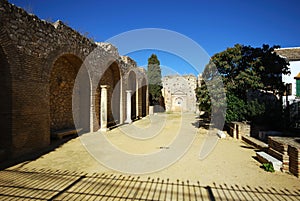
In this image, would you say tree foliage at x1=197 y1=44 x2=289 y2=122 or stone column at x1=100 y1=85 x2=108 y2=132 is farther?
stone column at x1=100 y1=85 x2=108 y2=132

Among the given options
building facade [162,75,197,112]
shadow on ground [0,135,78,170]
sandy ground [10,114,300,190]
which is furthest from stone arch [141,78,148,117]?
sandy ground [10,114,300,190]

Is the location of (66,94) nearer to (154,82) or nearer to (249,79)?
(249,79)

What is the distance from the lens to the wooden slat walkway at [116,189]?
360 centimetres

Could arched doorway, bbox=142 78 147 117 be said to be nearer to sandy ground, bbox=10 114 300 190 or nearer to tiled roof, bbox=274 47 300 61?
tiled roof, bbox=274 47 300 61

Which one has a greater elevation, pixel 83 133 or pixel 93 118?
pixel 93 118

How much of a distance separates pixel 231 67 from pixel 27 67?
9.30 metres

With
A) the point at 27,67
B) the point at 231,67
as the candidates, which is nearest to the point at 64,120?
the point at 27,67

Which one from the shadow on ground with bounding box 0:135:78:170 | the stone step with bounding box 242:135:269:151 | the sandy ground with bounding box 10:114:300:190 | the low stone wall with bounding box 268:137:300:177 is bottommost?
the sandy ground with bounding box 10:114:300:190

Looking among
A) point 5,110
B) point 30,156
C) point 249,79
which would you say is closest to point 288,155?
point 249,79

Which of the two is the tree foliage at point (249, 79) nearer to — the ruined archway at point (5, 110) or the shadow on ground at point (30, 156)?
the shadow on ground at point (30, 156)

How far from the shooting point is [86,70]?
33.5 feet

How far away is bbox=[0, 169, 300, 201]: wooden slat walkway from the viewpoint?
3.60 meters

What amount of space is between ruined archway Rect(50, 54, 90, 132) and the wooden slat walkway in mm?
5080

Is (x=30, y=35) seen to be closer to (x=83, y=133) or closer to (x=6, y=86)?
(x=6, y=86)
